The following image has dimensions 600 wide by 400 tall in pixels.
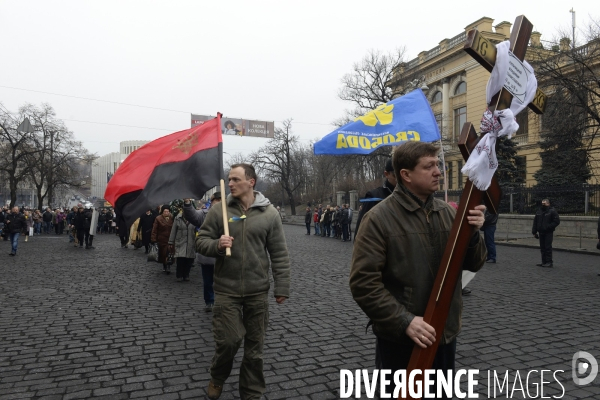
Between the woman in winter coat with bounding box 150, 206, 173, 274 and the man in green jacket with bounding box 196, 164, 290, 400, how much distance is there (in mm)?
7608

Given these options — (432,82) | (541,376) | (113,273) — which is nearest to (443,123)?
(432,82)

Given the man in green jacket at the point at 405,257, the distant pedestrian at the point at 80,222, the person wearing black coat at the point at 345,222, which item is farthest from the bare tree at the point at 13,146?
the man in green jacket at the point at 405,257

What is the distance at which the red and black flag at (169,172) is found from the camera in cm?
486

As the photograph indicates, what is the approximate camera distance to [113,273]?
452 inches

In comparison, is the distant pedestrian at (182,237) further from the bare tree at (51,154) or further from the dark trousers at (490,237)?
the bare tree at (51,154)

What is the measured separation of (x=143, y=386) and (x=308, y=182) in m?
67.5

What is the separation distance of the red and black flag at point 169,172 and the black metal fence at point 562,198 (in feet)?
61.3

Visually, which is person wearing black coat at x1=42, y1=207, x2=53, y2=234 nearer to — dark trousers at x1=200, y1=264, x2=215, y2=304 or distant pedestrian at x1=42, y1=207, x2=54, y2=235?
distant pedestrian at x1=42, y1=207, x2=54, y2=235

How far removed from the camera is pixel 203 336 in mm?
5789

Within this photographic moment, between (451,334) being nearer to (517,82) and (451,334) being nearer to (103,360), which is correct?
(517,82)

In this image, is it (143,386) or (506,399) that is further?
(143,386)

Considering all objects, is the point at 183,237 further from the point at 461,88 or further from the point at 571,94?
the point at 461,88

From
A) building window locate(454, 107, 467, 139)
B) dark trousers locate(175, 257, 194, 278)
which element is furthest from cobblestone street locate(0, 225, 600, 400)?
building window locate(454, 107, 467, 139)

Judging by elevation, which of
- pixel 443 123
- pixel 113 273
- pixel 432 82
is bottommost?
pixel 113 273
